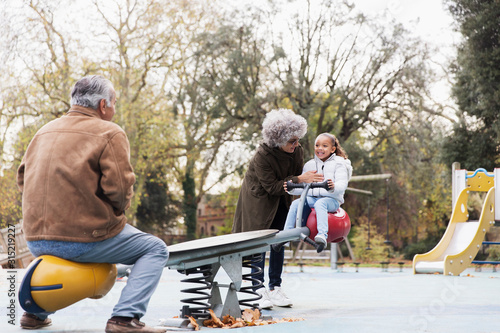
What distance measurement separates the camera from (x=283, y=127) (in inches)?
211

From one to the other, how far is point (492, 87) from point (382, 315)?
14004 mm

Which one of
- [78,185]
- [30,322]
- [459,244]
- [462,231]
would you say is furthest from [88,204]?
[462,231]

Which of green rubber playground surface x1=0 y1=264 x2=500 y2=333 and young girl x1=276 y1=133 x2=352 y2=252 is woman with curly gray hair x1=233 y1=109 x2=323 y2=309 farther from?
green rubber playground surface x1=0 y1=264 x2=500 y2=333

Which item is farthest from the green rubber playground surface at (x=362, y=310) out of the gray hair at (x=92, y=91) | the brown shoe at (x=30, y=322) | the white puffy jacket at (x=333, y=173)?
the gray hair at (x=92, y=91)

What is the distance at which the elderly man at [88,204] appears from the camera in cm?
356

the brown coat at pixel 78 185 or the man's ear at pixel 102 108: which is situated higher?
the man's ear at pixel 102 108

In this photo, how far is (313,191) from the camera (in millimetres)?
5422

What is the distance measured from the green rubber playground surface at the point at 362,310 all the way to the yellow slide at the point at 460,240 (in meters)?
2.18

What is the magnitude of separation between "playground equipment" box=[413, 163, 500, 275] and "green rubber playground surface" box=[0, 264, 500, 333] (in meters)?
2.24

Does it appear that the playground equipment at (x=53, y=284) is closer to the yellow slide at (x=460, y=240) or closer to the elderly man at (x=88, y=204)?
the elderly man at (x=88, y=204)

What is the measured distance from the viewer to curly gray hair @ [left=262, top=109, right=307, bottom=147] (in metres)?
5.35

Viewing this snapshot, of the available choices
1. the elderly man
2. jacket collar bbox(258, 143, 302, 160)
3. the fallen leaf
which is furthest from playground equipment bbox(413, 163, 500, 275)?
the elderly man

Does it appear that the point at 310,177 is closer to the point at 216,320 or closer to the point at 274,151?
the point at 274,151

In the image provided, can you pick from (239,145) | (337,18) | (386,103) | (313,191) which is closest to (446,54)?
(386,103)
